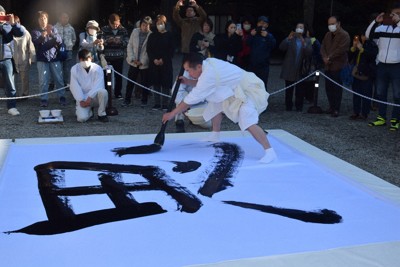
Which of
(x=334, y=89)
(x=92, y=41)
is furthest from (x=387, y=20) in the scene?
(x=92, y=41)

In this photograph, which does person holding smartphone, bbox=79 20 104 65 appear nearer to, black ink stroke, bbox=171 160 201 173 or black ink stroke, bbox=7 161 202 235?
black ink stroke, bbox=7 161 202 235

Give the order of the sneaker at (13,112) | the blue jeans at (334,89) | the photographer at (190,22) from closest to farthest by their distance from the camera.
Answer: the sneaker at (13,112), the blue jeans at (334,89), the photographer at (190,22)

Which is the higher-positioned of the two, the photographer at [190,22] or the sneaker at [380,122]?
the photographer at [190,22]

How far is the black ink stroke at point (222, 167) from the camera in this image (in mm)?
3768

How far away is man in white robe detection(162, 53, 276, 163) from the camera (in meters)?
4.49

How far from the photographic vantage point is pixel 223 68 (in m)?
4.55

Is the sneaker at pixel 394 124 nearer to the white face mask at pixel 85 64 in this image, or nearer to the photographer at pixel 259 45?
the photographer at pixel 259 45

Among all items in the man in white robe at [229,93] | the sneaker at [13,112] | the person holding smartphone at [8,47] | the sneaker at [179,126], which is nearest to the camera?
the man in white robe at [229,93]

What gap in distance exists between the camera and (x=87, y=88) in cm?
670

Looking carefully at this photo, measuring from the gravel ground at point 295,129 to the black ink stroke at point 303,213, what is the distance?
4.82 ft

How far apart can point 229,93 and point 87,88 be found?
112 inches

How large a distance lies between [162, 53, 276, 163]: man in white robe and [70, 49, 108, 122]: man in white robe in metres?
2.25

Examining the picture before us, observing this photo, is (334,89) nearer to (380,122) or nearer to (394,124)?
(380,122)

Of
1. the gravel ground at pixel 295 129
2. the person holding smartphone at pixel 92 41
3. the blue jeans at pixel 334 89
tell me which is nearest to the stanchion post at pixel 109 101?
the gravel ground at pixel 295 129
